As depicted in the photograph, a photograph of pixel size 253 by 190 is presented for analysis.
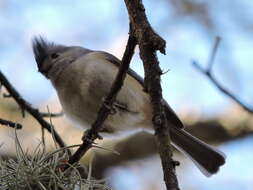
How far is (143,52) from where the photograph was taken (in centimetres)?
209

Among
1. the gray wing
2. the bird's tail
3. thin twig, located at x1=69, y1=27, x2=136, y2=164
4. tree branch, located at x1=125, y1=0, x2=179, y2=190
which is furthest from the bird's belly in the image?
tree branch, located at x1=125, y1=0, x2=179, y2=190

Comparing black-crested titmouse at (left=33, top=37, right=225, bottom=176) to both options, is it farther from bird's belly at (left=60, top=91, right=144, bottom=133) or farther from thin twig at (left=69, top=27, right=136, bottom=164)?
thin twig at (left=69, top=27, right=136, bottom=164)

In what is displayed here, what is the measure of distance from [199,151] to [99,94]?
0.95m

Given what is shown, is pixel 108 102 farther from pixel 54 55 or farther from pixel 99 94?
pixel 54 55

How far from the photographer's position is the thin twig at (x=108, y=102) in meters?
2.09

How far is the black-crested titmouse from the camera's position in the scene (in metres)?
3.33

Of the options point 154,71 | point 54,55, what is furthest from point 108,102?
point 54,55

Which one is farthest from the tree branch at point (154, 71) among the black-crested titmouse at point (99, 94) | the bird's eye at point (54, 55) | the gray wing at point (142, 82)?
the bird's eye at point (54, 55)

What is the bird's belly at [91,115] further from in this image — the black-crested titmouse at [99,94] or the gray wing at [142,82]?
the gray wing at [142,82]

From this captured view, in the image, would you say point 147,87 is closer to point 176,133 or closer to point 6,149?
point 176,133

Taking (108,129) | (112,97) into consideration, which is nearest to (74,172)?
(112,97)

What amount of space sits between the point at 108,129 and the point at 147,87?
129 centimetres

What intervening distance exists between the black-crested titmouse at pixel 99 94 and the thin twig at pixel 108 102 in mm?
695

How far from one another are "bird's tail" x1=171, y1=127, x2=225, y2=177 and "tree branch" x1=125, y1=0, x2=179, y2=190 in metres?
1.54
